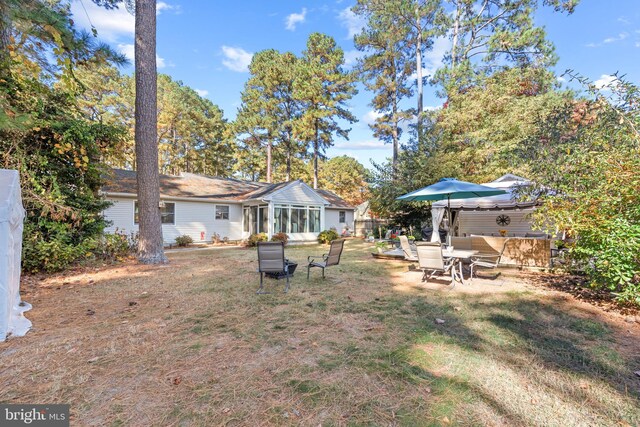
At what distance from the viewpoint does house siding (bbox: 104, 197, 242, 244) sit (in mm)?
12766

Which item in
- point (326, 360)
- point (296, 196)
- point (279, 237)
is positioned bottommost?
point (326, 360)

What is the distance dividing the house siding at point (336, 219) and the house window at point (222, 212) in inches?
290

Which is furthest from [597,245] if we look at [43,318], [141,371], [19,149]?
[19,149]

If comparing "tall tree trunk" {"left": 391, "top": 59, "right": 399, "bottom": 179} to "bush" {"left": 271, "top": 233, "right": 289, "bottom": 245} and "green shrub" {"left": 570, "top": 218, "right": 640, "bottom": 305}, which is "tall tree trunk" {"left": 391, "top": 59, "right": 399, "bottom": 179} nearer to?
"bush" {"left": 271, "top": 233, "right": 289, "bottom": 245}

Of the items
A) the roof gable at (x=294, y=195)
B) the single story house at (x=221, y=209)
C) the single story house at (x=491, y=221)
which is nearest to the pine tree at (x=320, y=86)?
the roof gable at (x=294, y=195)

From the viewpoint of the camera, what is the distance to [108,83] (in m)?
22.2

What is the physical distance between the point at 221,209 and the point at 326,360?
14906mm

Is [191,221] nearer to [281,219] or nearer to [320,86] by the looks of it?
[281,219]

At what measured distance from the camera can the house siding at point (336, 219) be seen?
2077 centimetres

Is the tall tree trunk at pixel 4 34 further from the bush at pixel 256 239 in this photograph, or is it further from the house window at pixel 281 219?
the house window at pixel 281 219

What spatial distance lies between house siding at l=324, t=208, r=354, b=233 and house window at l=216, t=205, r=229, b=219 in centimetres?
738

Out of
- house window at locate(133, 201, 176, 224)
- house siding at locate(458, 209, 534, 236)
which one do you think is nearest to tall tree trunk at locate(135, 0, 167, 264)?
house window at locate(133, 201, 176, 224)

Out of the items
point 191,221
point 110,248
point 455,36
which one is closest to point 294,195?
point 191,221

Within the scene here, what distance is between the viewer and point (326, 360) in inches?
113
